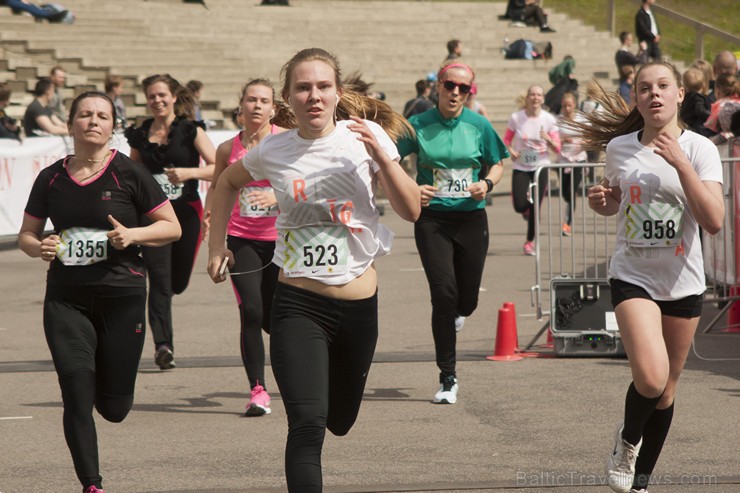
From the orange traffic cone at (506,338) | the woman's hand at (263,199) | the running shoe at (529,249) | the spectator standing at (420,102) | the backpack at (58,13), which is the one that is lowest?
the running shoe at (529,249)

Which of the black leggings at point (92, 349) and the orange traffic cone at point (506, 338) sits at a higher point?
the black leggings at point (92, 349)

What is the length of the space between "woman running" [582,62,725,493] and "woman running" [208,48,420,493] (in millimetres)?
1083

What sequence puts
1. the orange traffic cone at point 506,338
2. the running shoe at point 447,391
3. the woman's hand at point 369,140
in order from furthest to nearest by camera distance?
1. the orange traffic cone at point 506,338
2. the running shoe at point 447,391
3. the woman's hand at point 369,140

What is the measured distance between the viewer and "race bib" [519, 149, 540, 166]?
1571 centimetres

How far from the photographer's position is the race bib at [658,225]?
568 cm

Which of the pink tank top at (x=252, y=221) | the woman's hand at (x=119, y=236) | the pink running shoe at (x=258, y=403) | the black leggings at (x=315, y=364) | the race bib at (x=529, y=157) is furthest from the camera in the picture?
the race bib at (x=529, y=157)

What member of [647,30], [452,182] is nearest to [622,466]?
[452,182]

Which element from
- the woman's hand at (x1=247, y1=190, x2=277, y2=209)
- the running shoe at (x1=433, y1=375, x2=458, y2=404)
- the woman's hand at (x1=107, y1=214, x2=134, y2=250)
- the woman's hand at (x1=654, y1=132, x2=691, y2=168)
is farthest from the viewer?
the running shoe at (x1=433, y1=375, x2=458, y2=404)

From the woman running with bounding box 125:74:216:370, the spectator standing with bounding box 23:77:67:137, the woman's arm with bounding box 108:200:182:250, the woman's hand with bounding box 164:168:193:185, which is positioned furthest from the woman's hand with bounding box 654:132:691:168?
the spectator standing with bounding box 23:77:67:137

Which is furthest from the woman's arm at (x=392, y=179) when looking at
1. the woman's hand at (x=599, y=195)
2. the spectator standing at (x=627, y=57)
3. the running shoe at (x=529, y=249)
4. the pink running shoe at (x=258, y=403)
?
the spectator standing at (x=627, y=57)

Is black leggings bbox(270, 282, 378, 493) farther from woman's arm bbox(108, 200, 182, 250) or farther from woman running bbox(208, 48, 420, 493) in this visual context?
woman's arm bbox(108, 200, 182, 250)

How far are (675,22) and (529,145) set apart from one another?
27.2m

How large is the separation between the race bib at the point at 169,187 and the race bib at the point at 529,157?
7.13 m

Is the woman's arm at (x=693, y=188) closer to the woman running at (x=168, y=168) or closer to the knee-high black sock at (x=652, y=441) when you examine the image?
the knee-high black sock at (x=652, y=441)
